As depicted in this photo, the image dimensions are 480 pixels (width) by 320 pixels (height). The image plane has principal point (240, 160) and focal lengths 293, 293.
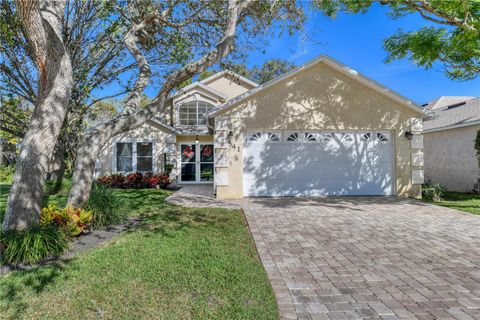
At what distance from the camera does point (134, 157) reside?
16641 mm

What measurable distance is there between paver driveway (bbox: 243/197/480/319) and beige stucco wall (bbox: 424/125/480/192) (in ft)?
21.9

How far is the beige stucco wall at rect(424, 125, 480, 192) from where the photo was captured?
44.3 ft

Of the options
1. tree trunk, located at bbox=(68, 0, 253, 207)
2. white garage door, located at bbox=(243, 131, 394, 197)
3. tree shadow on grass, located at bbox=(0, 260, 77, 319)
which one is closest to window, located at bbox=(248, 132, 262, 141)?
white garage door, located at bbox=(243, 131, 394, 197)

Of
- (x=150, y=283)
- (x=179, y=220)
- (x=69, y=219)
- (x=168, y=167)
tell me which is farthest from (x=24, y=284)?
(x=168, y=167)

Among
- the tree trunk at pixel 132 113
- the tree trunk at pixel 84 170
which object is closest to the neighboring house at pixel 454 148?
the tree trunk at pixel 132 113

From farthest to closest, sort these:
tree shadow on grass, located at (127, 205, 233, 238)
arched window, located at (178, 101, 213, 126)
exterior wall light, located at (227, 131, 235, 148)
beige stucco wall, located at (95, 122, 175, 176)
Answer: arched window, located at (178, 101, 213, 126), beige stucco wall, located at (95, 122, 175, 176), exterior wall light, located at (227, 131, 235, 148), tree shadow on grass, located at (127, 205, 233, 238)

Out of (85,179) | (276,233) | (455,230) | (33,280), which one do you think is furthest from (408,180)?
(33,280)

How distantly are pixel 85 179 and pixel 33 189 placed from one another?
5.09 ft

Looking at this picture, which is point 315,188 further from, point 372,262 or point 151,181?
point 151,181

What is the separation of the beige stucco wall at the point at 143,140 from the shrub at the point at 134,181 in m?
1.02

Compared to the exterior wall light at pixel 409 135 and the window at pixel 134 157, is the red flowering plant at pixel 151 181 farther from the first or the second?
the exterior wall light at pixel 409 135

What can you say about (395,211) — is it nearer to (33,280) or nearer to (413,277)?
(413,277)

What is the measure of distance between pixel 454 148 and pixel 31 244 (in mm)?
17166

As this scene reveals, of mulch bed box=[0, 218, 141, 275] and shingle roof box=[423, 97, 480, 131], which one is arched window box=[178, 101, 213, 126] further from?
shingle roof box=[423, 97, 480, 131]
